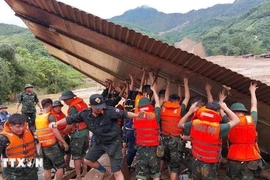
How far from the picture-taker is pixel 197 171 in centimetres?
407

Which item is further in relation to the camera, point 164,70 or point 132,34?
point 164,70

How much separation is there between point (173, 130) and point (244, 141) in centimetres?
110

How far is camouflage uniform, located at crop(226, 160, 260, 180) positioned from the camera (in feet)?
13.1

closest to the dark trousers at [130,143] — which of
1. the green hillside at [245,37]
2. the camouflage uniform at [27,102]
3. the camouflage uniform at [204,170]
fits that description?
the camouflage uniform at [204,170]

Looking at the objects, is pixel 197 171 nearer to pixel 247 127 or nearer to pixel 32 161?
pixel 247 127

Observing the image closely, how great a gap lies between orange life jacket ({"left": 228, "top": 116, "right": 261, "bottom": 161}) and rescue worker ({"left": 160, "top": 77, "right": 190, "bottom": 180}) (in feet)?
2.76

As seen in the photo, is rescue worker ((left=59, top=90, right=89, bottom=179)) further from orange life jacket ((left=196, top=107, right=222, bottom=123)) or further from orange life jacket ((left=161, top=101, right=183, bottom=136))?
orange life jacket ((left=196, top=107, right=222, bottom=123))

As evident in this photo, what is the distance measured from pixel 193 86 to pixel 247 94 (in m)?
0.87

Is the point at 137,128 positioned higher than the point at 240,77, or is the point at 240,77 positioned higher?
the point at 240,77

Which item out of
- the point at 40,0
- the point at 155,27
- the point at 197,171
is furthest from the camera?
the point at 155,27

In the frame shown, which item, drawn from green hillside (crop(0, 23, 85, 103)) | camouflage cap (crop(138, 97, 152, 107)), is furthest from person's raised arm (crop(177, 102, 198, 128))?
green hillside (crop(0, 23, 85, 103))

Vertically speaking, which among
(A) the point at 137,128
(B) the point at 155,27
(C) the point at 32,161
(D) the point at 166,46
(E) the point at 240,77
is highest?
(B) the point at 155,27

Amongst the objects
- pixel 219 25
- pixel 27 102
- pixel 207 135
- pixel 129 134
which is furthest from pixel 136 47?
pixel 219 25

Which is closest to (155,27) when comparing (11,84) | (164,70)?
(11,84)
